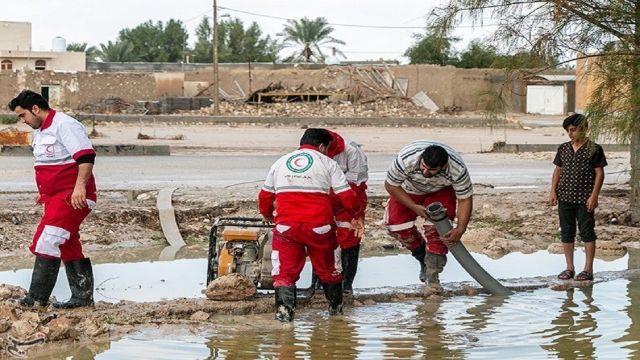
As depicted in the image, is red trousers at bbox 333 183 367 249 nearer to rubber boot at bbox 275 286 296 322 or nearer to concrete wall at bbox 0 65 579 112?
rubber boot at bbox 275 286 296 322

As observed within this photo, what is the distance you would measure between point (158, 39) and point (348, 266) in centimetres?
8603

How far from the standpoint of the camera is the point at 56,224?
8.11m

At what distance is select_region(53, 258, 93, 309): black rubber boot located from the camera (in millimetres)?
8453

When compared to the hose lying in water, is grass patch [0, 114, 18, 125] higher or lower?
higher

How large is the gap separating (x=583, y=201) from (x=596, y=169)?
0.98 ft

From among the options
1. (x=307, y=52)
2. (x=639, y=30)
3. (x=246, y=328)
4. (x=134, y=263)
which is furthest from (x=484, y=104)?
(x=307, y=52)

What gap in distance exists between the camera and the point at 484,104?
39.7ft

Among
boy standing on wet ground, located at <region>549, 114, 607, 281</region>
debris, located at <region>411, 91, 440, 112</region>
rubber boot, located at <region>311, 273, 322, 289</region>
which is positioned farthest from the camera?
debris, located at <region>411, 91, 440, 112</region>

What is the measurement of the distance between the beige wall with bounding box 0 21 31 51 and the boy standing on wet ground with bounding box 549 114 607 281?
200ft

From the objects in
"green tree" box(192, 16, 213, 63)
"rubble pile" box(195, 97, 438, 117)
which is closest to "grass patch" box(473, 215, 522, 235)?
"rubble pile" box(195, 97, 438, 117)

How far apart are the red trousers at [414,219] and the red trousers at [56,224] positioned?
2641mm

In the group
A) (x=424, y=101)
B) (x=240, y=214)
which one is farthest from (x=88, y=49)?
(x=240, y=214)

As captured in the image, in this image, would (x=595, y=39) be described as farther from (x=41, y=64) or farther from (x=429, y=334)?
(x=41, y=64)

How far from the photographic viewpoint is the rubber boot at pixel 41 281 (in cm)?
825
